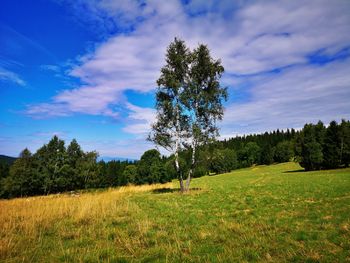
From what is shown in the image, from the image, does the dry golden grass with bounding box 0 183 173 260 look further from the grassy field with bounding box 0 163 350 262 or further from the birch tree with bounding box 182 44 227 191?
the birch tree with bounding box 182 44 227 191

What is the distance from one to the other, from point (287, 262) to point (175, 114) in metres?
19.8

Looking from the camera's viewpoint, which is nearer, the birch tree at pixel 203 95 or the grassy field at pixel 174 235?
the grassy field at pixel 174 235

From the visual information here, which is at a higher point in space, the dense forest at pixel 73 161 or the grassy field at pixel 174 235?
the dense forest at pixel 73 161

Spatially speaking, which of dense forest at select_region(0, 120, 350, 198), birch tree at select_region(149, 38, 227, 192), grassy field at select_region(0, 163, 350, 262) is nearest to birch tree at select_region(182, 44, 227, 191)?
birch tree at select_region(149, 38, 227, 192)

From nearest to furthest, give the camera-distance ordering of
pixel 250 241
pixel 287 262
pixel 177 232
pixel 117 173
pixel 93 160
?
pixel 287 262, pixel 250 241, pixel 177 232, pixel 93 160, pixel 117 173

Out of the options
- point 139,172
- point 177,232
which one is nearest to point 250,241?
point 177,232

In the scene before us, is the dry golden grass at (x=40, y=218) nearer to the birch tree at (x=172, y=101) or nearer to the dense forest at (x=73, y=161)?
the birch tree at (x=172, y=101)

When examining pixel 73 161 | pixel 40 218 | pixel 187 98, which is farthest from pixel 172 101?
pixel 73 161

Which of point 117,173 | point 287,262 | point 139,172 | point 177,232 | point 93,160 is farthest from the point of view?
point 117,173

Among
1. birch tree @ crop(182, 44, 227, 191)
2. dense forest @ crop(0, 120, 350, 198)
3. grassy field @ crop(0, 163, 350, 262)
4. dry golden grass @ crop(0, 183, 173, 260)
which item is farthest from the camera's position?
dense forest @ crop(0, 120, 350, 198)

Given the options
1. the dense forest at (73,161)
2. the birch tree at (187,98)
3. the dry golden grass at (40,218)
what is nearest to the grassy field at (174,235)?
the dry golden grass at (40,218)

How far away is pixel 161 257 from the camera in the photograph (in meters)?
6.42

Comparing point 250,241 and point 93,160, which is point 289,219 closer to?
point 250,241

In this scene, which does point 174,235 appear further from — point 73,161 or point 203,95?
point 73,161
